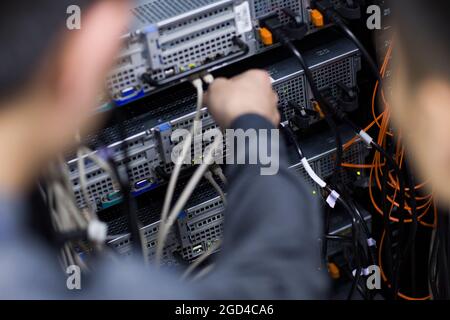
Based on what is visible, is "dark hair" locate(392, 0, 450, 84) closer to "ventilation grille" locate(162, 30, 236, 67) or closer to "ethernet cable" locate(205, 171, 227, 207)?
"ventilation grille" locate(162, 30, 236, 67)

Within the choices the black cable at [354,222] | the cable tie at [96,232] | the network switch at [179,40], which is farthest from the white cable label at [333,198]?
the cable tie at [96,232]

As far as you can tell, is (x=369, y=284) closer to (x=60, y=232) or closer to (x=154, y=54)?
(x=154, y=54)

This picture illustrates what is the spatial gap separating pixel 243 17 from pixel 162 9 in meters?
0.19

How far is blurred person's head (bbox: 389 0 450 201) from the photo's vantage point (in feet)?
5.36

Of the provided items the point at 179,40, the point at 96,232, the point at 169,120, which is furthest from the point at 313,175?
the point at 96,232

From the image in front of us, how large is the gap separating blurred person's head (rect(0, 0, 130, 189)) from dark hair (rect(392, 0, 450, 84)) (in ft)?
2.27

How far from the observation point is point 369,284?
2209mm

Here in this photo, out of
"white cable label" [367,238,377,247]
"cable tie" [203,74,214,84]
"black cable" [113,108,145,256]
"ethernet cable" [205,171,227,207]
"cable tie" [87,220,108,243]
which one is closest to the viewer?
"cable tie" [87,220,108,243]

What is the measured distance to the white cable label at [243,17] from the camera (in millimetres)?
1817

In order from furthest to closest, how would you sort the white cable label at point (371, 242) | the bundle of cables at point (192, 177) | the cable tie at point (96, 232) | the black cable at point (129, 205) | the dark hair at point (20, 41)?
1. the white cable label at point (371, 242)
2. the bundle of cables at point (192, 177)
3. the black cable at point (129, 205)
4. the cable tie at point (96, 232)
5. the dark hair at point (20, 41)

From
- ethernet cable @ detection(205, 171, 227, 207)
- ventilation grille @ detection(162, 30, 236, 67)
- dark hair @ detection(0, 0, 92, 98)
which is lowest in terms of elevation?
ethernet cable @ detection(205, 171, 227, 207)

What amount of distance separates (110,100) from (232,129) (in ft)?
1.23

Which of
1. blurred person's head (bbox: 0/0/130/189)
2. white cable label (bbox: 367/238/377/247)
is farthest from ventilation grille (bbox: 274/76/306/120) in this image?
blurred person's head (bbox: 0/0/130/189)

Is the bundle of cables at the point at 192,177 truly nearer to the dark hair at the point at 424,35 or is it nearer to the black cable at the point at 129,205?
the black cable at the point at 129,205
